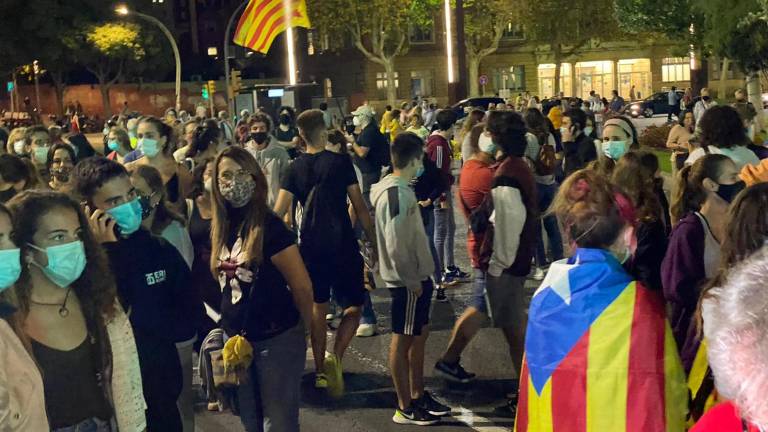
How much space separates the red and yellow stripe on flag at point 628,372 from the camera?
3.21m

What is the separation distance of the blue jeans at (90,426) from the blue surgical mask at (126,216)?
3.91 ft

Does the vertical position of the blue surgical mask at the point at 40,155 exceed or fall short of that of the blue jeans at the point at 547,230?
it exceeds it

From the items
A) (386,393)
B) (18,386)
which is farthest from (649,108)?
(18,386)

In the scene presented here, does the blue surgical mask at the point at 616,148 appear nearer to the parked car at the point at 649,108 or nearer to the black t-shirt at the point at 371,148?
→ the black t-shirt at the point at 371,148

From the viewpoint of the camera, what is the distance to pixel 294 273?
4.71 meters

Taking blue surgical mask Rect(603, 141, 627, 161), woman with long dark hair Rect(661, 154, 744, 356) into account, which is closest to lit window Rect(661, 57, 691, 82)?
blue surgical mask Rect(603, 141, 627, 161)

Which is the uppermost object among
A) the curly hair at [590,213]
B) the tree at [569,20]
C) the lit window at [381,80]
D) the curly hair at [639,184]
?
the tree at [569,20]

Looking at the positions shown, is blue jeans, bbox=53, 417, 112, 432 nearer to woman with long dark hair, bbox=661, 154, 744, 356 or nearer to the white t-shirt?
woman with long dark hair, bbox=661, 154, 744, 356

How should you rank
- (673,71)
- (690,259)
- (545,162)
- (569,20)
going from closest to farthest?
(690,259) → (545,162) → (569,20) → (673,71)

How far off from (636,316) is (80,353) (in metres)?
1.96

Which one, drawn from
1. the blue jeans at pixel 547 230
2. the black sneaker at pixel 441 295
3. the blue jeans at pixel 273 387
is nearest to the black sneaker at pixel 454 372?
the blue jeans at pixel 273 387

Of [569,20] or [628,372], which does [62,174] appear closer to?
[628,372]

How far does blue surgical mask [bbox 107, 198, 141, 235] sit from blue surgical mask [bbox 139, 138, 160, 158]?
2988 millimetres

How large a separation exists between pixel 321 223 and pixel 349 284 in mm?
489
